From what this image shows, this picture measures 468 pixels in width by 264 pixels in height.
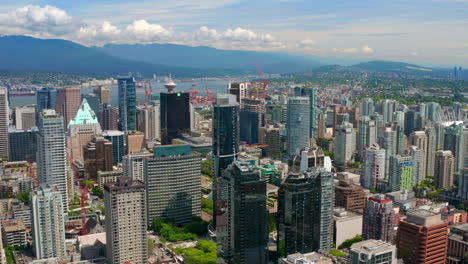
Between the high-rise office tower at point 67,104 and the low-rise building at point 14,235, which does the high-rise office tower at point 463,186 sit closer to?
the low-rise building at point 14,235

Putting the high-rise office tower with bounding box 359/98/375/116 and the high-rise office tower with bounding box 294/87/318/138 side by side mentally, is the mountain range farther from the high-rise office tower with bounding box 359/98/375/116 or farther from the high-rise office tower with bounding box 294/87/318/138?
the high-rise office tower with bounding box 294/87/318/138

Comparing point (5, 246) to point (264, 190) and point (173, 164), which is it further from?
point (264, 190)

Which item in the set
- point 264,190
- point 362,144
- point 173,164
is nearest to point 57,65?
point 362,144

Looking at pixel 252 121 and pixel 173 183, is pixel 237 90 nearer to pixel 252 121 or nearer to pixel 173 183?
pixel 252 121

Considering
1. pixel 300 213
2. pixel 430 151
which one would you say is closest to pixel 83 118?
pixel 430 151

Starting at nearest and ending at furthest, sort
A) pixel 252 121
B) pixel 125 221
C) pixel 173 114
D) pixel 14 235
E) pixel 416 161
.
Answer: pixel 125 221, pixel 14 235, pixel 416 161, pixel 173 114, pixel 252 121

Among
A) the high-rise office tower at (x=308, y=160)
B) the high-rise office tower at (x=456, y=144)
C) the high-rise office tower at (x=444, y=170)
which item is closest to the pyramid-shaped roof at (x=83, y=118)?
the high-rise office tower at (x=308, y=160)
